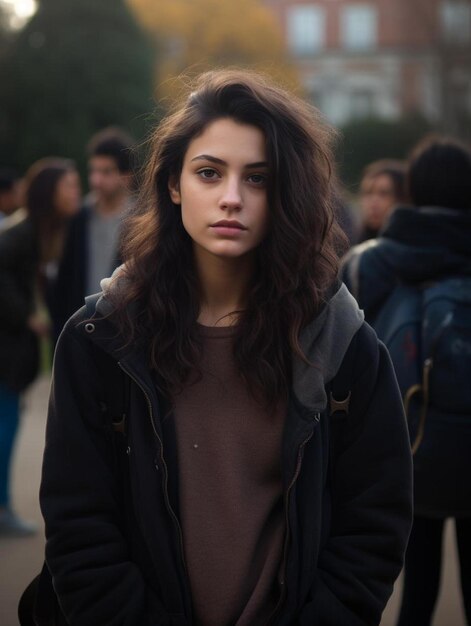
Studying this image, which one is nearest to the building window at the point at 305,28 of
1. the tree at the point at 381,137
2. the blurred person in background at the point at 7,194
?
the tree at the point at 381,137

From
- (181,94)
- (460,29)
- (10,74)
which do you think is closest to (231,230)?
(181,94)

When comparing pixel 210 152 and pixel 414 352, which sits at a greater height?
pixel 210 152

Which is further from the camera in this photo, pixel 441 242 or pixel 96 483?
pixel 441 242

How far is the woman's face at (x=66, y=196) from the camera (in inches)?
255

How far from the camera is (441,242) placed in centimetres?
385

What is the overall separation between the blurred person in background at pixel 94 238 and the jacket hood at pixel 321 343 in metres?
3.66

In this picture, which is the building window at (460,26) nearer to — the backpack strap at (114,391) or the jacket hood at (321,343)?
the jacket hood at (321,343)

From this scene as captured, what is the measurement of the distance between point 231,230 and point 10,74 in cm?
2445

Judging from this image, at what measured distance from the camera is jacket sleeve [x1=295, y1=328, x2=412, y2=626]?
2408 millimetres

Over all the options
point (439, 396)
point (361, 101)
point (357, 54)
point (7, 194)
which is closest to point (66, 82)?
point (7, 194)

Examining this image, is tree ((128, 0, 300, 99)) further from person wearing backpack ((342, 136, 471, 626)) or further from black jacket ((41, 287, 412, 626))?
black jacket ((41, 287, 412, 626))

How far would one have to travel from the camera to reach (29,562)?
18.4 feet

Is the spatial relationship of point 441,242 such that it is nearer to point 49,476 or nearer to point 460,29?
point 49,476

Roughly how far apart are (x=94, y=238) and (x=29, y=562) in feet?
6.00
